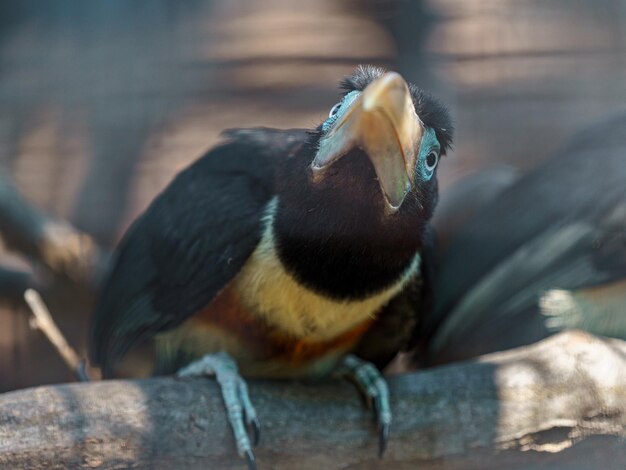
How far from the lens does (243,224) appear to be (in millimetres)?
1396

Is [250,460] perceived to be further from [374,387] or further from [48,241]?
[48,241]

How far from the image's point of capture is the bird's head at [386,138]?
1045 mm

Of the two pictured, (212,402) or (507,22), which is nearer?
(212,402)

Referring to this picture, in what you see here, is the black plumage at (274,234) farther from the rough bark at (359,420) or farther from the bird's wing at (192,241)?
the rough bark at (359,420)

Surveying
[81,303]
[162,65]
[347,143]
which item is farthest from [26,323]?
[347,143]

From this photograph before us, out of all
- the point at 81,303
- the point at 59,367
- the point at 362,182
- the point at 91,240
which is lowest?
the point at 59,367

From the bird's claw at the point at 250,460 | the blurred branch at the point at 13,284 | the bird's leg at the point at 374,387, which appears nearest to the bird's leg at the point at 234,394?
the bird's claw at the point at 250,460

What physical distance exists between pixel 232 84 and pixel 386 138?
1.07 meters

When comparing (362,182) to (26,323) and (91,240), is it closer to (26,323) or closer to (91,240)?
(91,240)

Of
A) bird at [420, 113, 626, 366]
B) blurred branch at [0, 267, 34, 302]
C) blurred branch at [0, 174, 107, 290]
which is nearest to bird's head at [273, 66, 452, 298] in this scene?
bird at [420, 113, 626, 366]

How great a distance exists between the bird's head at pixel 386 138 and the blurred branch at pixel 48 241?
39.8 inches

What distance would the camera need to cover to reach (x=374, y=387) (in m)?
1.44

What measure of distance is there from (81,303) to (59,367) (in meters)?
0.19

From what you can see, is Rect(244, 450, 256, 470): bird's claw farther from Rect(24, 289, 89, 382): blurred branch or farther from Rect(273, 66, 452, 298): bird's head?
Rect(24, 289, 89, 382): blurred branch
